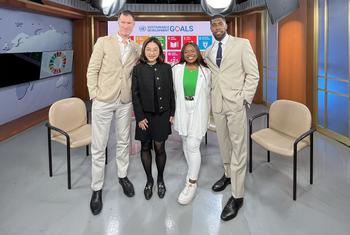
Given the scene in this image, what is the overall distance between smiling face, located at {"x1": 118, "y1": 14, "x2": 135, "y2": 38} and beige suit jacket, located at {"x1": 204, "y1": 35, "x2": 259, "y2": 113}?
31.6 inches

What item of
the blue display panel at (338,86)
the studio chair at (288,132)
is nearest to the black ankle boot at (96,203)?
the studio chair at (288,132)

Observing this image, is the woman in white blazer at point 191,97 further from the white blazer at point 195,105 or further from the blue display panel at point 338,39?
the blue display panel at point 338,39

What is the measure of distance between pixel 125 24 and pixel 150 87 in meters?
0.55

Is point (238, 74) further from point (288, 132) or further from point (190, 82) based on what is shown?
point (288, 132)

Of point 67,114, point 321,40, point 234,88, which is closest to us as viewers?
point 234,88

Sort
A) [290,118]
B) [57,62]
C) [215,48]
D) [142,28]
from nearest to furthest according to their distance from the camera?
[215,48], [290,118], [142,28], [57,62]

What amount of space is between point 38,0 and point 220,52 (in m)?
4.39

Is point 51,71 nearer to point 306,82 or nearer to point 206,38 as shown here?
point 206,38

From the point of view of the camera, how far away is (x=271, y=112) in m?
3.48

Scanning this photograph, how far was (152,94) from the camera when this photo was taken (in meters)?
2.57

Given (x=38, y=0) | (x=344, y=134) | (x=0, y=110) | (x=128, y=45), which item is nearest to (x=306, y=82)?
(x=344, y=134)

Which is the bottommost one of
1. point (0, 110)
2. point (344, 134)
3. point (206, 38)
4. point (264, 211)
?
point (264, 211)

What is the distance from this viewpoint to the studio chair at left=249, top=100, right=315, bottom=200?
2869 millimetres

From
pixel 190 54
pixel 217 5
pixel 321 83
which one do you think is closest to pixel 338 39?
pixel 321 83
